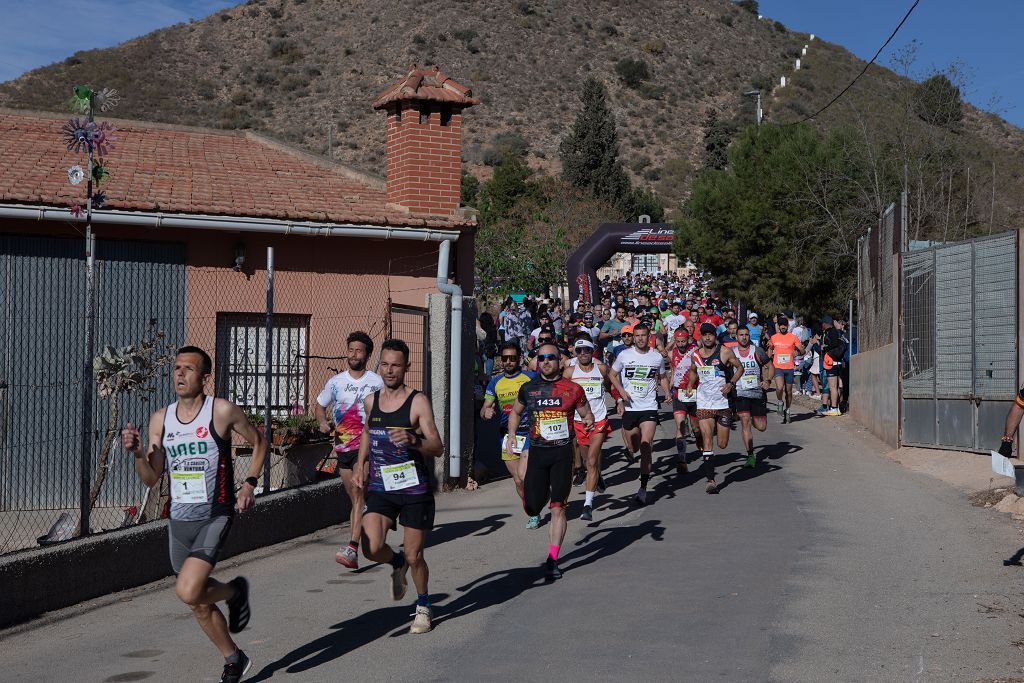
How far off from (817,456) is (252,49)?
7613 cm

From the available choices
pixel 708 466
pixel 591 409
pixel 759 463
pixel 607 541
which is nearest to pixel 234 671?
pixel 607 541

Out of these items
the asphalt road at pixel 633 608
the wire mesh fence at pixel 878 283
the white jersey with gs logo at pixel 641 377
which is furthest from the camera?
the wire mesh fence at pixel 878 283

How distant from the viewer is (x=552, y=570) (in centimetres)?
931

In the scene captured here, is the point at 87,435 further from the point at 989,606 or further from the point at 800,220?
the point at 800,220

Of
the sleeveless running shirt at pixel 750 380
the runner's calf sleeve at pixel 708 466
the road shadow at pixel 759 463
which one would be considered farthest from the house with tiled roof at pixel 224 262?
the sleeveless running shirt at pixel 750 380

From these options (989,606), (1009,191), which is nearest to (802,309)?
(1009,191)

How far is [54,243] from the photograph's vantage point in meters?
15.4

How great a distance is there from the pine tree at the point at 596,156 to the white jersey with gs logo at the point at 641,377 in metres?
57.9

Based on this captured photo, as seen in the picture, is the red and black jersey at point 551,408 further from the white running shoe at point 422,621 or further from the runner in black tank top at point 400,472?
the white running shoe at point 422,621

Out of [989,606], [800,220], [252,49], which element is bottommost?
[989,606]

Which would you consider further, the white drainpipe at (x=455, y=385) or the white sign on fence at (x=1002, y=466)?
the white drainpipe at (x=455, y=385)

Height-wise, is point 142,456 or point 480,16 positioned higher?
point 480,16

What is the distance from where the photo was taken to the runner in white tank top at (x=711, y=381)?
14.5 meters

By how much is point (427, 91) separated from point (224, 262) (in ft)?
13.9
